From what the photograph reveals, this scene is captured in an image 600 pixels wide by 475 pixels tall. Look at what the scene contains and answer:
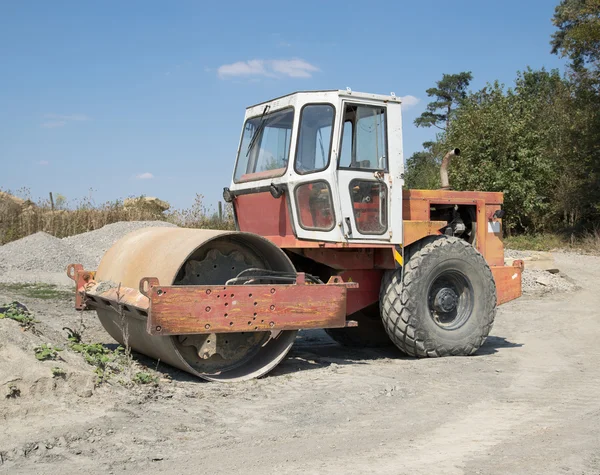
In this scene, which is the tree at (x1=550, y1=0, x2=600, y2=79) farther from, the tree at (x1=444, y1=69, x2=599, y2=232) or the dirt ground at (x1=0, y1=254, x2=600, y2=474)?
the dirt ground at (x1=0, y1=254, x2=600, y2=474)

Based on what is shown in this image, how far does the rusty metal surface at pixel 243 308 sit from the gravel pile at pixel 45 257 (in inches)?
378

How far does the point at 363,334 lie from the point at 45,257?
1053 cm

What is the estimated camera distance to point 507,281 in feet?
27.9

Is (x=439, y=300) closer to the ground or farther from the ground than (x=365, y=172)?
closer to the ground

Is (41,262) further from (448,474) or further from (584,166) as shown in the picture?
(584,166)

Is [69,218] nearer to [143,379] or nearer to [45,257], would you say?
[45,257]

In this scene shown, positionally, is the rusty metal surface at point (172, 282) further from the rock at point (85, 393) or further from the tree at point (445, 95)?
the tree at point (445, 95)

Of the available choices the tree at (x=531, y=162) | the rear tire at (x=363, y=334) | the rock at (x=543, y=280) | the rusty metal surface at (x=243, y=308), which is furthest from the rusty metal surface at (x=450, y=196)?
the tree at (x=531, y=162)

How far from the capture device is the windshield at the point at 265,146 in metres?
7.20

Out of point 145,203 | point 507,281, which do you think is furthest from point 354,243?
point 145,203

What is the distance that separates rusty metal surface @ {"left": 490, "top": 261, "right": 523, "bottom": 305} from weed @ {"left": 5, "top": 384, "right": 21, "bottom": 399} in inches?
222

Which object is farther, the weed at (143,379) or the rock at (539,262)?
the rock at (539,262)

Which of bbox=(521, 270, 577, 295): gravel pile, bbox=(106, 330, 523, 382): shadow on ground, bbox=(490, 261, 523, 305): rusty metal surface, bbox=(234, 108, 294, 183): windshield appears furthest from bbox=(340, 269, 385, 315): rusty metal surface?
bbox=(521, 270, 577, 295): gravel pile

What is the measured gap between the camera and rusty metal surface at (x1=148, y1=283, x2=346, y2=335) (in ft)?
18.5
